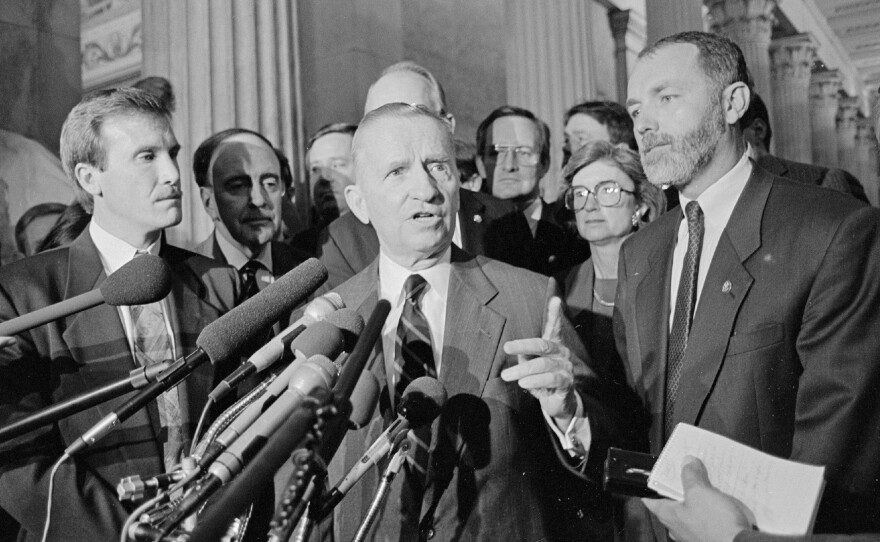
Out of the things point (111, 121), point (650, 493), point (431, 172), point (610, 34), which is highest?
point (610, 34)

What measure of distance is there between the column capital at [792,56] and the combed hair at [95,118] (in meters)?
7.37

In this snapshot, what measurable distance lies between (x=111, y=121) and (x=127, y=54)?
10.4 feet

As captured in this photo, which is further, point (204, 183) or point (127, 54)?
point (127, 54)

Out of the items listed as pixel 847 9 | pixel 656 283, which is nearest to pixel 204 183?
pixel 656 283

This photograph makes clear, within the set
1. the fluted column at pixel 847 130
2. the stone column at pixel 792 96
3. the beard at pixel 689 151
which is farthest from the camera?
the stone column at pixel 792 96

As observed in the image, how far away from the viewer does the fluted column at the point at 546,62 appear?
266 inches

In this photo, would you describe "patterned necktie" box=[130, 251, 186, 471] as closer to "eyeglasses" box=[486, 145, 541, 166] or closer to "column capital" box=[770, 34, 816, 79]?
"eyeglasses" box=[486, 145, 541, 166]

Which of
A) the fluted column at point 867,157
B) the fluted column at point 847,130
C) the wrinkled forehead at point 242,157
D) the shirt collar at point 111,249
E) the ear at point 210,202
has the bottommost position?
the shirt collar at point 111,249

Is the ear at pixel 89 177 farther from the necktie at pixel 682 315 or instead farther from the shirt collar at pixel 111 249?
the necktie at pixel 682 315

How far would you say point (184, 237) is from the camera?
401 centimetres

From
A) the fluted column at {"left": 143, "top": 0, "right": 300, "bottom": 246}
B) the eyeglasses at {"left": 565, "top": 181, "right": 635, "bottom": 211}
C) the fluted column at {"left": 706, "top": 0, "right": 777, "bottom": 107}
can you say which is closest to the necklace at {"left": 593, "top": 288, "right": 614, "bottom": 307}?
the eyeglasses at {"left": 565, "top": 181, "right": 635, "bottom": 211}

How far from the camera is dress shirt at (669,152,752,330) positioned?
7.02ft

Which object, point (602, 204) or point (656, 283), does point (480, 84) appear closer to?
point (602, 204)

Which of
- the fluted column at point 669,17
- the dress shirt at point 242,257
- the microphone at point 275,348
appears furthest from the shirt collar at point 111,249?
the fluted column at point 669,17
